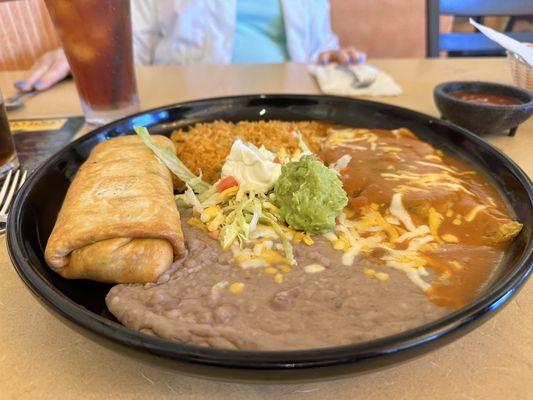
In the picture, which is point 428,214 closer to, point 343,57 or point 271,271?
point 271,271

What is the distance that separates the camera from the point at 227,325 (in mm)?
702

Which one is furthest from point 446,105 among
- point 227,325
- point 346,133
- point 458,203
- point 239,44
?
point 239,44

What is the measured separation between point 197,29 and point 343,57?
Answer: 875mm

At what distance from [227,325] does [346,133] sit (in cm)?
85

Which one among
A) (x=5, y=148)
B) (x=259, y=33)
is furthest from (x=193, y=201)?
(x=259, y=33)

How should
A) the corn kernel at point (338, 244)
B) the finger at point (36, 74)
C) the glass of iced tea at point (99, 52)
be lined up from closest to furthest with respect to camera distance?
the corn kernel at point (338, 244)
the glass of iced tea at point (99, 52)
the finger at point (36, 74)

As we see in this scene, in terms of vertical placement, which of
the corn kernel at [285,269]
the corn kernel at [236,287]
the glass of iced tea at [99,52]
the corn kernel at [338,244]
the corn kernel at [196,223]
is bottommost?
the corn kernel at [338,244]

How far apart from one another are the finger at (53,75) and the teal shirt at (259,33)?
3.17 feet

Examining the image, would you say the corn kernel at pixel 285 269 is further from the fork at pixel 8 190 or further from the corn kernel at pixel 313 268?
the fork at pixel 8 190

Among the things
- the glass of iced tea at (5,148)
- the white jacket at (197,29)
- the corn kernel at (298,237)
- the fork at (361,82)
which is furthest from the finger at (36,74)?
the corn kernel at (298,237)

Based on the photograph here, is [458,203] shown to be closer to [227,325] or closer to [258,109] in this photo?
[227,325]

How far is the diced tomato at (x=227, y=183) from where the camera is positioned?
108 centimetres

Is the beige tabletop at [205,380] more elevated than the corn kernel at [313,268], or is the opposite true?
the corn kernel at [313,268]

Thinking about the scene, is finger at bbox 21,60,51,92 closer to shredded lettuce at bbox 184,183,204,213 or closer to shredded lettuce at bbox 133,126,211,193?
shredded lettuce at bbox 133,126,211,193
